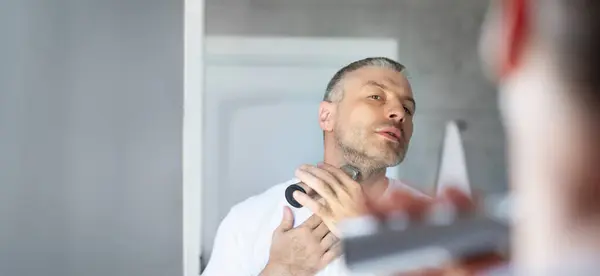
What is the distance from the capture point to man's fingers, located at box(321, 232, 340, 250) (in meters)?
0.82

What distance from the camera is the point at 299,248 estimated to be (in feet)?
2.87

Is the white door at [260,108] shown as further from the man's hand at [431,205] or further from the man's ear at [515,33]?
the man's ear at [515,33]

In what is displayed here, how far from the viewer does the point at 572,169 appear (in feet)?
1.69

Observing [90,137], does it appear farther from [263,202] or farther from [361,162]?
[361,162]

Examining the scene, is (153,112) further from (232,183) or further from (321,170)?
(321,170)

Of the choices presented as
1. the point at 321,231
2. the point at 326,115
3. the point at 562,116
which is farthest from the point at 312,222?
the point at 562,116

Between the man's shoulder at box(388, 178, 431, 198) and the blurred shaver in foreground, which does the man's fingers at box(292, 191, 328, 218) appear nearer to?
the man's shoulder at box(388, 178, 431, 198)

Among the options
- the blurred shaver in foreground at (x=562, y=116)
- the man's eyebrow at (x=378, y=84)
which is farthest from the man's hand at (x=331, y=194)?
the blurred shaver in foreground at (x=562, y=116)

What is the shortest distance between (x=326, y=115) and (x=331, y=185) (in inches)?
3.9

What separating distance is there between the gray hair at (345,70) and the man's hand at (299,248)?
16cm

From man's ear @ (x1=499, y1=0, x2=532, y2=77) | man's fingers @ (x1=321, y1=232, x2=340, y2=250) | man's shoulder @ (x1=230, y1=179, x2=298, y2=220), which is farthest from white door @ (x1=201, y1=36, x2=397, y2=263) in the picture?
man's ear @ (x1=499, y1=0, x2=532, y2=77)

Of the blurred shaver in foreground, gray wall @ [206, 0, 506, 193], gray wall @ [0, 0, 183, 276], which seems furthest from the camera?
gray wall @ [0, 0, 183, 276]

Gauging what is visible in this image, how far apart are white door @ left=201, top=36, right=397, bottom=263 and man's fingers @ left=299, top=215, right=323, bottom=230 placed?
69 mm

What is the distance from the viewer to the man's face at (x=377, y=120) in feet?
2.77
